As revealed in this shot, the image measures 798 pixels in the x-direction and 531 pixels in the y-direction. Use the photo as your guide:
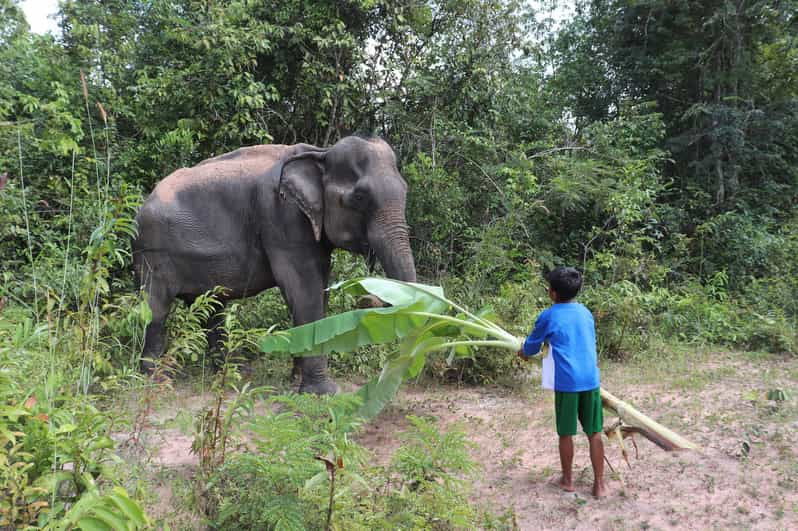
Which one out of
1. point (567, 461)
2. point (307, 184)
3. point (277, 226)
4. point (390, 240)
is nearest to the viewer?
point (567, 461)

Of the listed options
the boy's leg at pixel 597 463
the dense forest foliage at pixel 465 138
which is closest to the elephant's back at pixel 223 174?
the dense forest foliage at pixel 465 138

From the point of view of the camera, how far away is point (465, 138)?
8398 millimetres

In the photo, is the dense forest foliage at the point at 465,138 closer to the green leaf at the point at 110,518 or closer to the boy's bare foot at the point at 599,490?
the boy's bare foot at the point at 599,490

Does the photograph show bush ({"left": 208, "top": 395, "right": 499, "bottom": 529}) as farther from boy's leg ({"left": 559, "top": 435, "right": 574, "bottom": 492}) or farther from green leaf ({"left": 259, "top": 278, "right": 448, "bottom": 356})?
green leaf ({"left": 259, "top": 278, "right": 448, "bottom": 356})

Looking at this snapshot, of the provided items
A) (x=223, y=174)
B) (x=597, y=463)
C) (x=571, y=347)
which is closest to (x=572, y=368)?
(x=571, y=347)

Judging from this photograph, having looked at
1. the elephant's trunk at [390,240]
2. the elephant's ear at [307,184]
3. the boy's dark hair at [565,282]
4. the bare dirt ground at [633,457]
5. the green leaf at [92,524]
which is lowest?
the bare dirt ground at [633,457]

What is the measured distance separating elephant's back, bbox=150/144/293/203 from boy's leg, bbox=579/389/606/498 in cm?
316

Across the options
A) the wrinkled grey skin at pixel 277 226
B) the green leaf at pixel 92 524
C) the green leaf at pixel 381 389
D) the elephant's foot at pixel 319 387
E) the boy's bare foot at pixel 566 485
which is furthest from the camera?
the elephant's foot at pixel 319 387

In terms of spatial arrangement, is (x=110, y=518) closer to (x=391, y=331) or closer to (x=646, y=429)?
(x=391, y=331)

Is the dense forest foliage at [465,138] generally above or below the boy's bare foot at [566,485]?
above

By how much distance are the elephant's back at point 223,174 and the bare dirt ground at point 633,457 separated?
1758 mm

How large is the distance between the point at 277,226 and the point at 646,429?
122 inches

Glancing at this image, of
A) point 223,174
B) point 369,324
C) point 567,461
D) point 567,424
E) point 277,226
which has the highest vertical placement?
point 223,174

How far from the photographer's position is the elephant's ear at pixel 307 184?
14.9 feet
